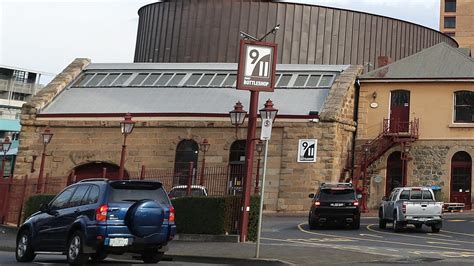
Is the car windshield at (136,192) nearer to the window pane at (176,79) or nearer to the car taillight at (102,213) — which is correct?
the car taillight at (102,213)

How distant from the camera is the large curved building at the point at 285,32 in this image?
189 feet

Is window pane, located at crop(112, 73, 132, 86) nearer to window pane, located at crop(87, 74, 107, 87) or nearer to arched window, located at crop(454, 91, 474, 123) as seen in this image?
window pane, located at crop(87, 74, 107, 87)

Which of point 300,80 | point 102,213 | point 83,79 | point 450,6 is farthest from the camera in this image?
point 450,6

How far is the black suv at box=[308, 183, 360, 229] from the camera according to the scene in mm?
26625

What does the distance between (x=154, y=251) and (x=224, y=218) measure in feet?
23.2

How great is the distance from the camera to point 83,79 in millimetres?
48031

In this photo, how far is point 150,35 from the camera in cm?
6259

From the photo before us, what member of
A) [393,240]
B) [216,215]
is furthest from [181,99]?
[393,240]

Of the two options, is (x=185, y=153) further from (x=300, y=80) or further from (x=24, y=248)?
(x=24, y=248)

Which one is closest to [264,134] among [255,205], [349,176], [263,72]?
[263,72]

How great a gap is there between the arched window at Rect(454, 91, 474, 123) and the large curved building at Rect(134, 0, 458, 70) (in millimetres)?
16144

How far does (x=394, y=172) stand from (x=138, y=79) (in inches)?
704

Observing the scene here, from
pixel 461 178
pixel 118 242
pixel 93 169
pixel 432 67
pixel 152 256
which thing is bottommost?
pixel 152 256

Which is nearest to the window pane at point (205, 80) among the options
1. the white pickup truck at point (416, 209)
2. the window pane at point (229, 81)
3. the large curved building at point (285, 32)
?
the window pane at point (229, 81)
